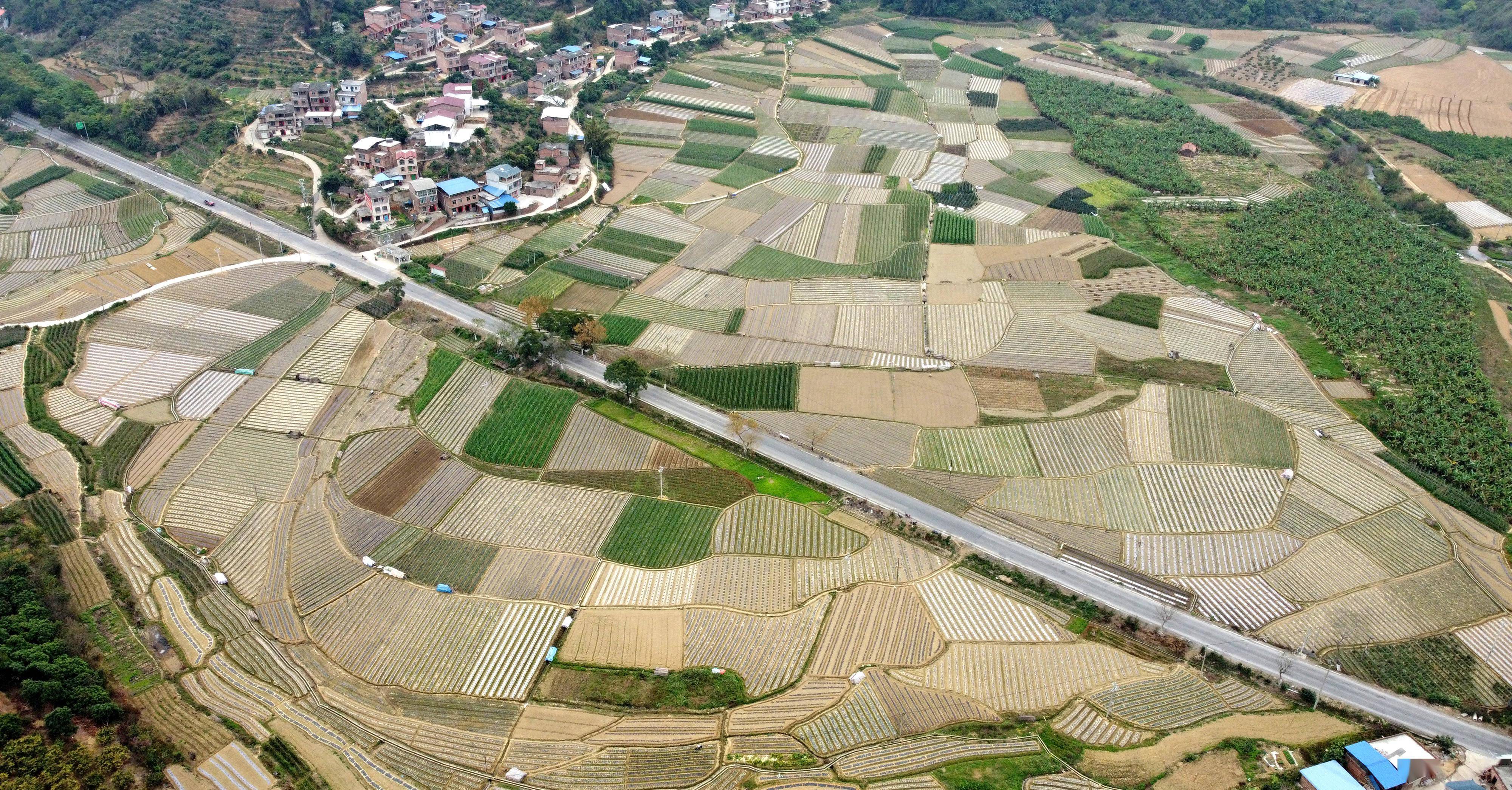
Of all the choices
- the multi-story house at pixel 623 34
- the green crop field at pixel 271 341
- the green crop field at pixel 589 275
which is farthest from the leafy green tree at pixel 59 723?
the multi-story house at pixel 623 34

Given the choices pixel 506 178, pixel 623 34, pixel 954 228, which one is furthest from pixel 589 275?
pixel 623 34

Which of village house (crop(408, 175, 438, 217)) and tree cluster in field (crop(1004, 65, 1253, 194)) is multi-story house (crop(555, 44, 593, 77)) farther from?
tree cluster in field (crop(1004, 65, 1253, 194))

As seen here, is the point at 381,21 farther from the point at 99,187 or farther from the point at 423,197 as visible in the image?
the point at 423,197

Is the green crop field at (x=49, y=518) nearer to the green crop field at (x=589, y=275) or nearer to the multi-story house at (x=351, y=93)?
the green crop field at (x=589, y=275)

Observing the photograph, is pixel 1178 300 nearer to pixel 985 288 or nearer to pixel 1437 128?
pixel 985 288

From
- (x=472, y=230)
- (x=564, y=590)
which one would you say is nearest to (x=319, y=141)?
(x=472, y=230)
